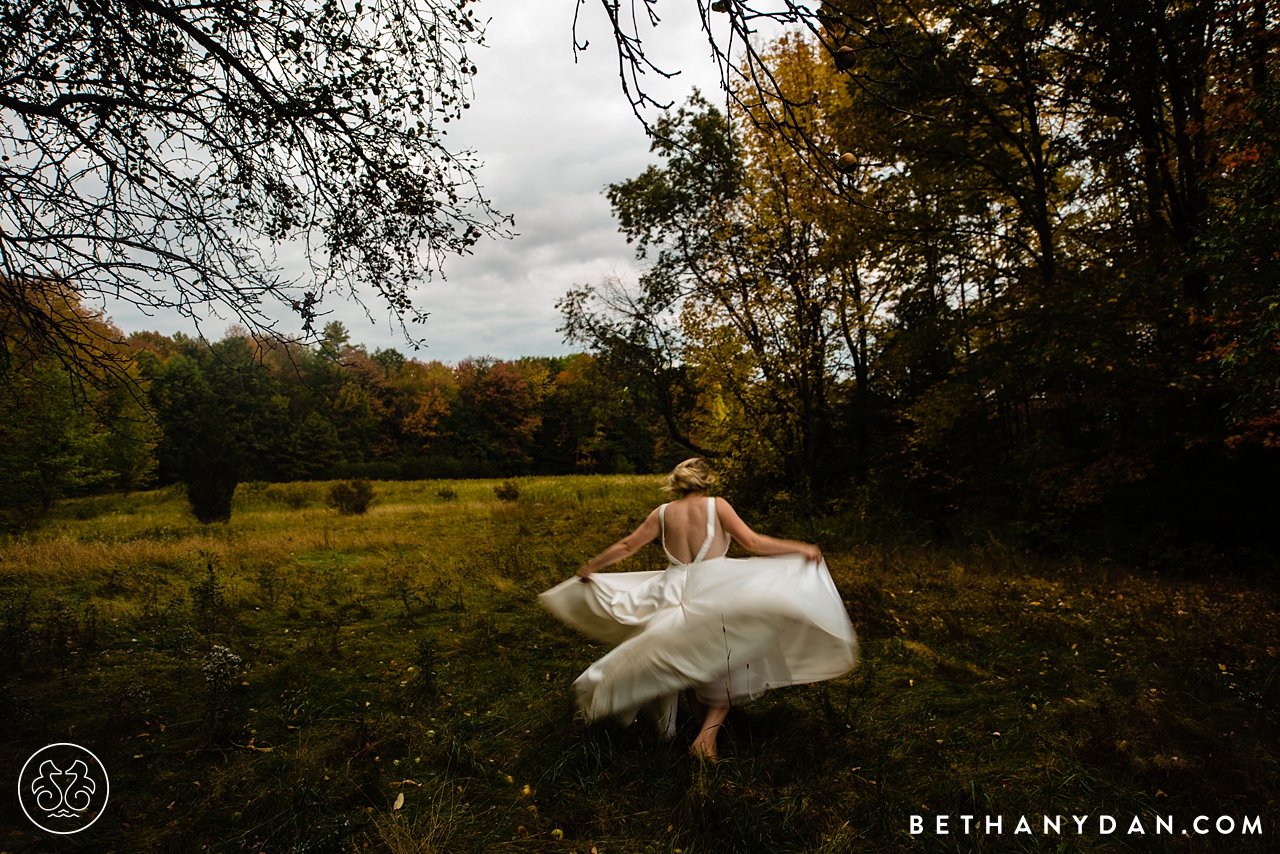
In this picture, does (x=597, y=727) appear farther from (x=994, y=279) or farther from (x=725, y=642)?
(x=994, y=279)

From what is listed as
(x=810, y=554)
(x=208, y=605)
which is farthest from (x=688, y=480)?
(x=208, y=605)

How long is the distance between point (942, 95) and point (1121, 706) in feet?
33.3

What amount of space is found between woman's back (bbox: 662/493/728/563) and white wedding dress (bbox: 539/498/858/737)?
157mm

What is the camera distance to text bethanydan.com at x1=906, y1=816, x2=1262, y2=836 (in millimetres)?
3004

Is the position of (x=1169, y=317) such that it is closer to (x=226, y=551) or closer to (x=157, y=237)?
(x=157, y=237)

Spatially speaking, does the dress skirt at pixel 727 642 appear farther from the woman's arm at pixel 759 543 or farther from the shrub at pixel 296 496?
the shrub at pixel 296 496

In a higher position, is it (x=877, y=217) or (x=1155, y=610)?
(x=877, y=217)

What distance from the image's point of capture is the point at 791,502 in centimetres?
1555

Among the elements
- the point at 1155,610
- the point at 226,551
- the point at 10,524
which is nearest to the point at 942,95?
the point at 1155,610

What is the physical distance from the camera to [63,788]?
11.4ft

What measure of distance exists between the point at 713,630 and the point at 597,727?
1139mm

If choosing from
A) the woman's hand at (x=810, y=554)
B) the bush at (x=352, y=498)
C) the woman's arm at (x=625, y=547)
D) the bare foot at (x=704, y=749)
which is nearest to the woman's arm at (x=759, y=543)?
the woman's hand at (x=810, y=554)

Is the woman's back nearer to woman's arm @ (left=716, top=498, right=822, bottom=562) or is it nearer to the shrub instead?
woman's arm @ (left=716, top=498, right=822, bottom=562)

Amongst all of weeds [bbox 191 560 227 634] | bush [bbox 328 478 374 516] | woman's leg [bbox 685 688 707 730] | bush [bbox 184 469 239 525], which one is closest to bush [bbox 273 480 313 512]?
bush [bbox 328 478 374 516]
